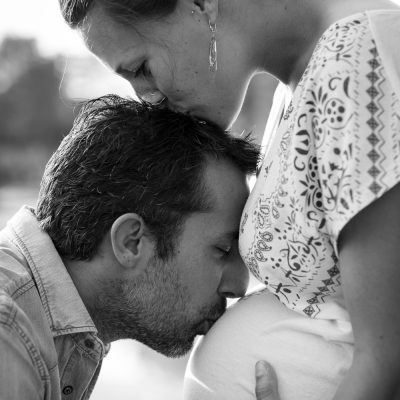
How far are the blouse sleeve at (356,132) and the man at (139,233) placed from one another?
0.86 meters

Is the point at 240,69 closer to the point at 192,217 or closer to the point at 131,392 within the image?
the point at 192,217

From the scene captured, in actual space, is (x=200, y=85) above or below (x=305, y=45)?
below

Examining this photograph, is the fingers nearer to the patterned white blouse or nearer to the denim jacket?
the patterned white blouse

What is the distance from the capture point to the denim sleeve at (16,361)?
2299 millimetres

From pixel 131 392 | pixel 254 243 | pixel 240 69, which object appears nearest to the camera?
pixel 254 243

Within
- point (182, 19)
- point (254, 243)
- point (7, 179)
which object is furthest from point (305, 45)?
point (7, 179)

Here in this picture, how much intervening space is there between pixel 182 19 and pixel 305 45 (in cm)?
38

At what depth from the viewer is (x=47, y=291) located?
8.68ft

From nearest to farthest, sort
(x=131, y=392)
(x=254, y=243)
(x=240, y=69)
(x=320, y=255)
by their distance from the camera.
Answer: (x=320, y=255) → (x=254, y=243) → (x=240, y=69) → (x=131, y=392)

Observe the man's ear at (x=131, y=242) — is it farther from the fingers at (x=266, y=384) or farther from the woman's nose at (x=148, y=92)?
the fingers at (x=266, y=384)

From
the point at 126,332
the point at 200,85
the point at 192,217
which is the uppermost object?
the point at 200,85

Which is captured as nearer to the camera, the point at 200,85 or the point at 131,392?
the point at 200,85

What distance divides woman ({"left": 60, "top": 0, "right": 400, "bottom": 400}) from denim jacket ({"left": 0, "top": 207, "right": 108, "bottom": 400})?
64 centimetres

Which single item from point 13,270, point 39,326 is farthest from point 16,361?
point 13,270
